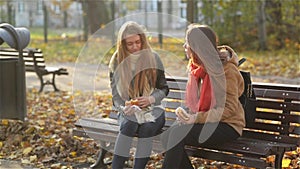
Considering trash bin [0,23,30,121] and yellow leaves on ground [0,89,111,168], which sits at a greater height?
trash bin [0,23,30,121]

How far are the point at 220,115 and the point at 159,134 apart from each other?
0.72 metres

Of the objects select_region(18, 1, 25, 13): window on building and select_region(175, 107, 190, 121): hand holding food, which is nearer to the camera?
select_region(175, 107, 190, 121): hand holding food

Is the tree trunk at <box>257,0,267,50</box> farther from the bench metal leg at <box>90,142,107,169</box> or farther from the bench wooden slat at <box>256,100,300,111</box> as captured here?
the bench wooden slat at <box>256,100,300,111</box>

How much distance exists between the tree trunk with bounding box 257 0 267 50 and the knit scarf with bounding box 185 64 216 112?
51.7ft

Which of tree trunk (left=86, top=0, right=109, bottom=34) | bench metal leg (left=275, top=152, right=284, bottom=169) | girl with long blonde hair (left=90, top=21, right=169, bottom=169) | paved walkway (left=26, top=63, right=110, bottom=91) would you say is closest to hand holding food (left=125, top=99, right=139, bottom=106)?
girl with long blonde hair (left=90, top=21, right=169, bottom=169)

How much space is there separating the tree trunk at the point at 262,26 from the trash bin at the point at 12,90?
1418 centimetres

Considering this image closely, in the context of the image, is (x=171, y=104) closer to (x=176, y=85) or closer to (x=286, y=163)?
(x=176, y=85)

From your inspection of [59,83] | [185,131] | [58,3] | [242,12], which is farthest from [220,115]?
[58,3]

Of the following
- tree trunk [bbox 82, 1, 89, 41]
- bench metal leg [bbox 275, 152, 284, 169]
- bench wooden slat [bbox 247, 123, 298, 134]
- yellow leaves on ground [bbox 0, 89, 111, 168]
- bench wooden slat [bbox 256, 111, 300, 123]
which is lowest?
tree trunk [bbox 82, 1, 89, 41]

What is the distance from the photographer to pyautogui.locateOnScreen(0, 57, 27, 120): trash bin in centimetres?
721

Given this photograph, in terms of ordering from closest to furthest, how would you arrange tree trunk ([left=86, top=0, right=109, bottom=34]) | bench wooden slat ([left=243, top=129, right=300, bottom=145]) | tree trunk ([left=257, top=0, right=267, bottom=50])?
bench wooden slat ([left=243, top=129, right=300, bottom=145])
tree trunk ([left=257, top=0, right=267, bottom=50])
tree trunk ([left=86, top=0, right=109, bottom=34])

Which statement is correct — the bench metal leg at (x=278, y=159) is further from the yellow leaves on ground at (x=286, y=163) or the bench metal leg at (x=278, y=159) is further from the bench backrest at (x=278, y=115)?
the yellow leaves on ground at (x=286, y=163)

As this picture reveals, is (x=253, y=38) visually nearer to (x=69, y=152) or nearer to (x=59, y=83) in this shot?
(x=59, y=83)

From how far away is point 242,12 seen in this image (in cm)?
2170
